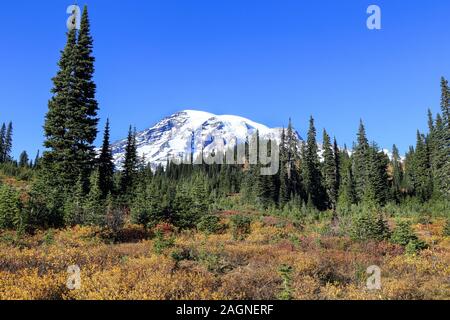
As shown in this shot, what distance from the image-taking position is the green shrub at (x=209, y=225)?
22312 mm

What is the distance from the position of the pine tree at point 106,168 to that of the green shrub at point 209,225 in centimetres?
777

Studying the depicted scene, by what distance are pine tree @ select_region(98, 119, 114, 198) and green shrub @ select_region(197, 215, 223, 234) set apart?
777cm

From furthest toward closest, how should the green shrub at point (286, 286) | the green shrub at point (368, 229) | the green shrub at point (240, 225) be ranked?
the green shrub at point (240, 225) → the green shrub at point (368, 229) → the green shrub at point (286, 286)

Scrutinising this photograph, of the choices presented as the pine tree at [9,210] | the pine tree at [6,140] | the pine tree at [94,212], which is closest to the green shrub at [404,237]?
the pine tree at [94,212]

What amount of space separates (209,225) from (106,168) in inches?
681

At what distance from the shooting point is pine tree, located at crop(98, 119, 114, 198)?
31583 millimetres

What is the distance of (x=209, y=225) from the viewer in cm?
2253

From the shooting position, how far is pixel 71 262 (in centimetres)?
1158

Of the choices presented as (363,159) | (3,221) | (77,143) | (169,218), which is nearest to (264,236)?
(169,218)

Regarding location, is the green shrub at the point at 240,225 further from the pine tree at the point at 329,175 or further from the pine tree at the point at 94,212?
the pine tree at the point at 329,175

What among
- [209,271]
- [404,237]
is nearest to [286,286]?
[209,271]

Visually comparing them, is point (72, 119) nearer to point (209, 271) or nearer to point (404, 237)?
point (209, 271)

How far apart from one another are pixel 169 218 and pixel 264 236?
650 centimetres
